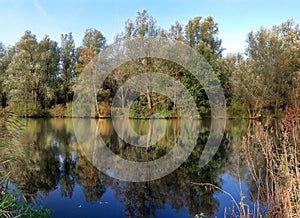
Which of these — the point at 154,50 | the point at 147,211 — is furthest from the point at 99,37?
the point at 147,211

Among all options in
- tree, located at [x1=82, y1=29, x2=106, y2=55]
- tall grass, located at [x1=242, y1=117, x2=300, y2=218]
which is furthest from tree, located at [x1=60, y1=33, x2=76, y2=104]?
tall grass, located at [x1=242, y1=117, x2=300, y2=218]

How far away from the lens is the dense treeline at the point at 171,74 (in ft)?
95.3

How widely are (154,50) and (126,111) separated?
280 inches

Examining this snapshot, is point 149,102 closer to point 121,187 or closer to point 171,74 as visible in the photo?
point 171,74

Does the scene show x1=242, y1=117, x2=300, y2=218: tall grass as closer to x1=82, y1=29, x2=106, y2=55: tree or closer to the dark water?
the dark water

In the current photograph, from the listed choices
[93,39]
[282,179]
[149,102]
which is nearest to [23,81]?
[93,39]

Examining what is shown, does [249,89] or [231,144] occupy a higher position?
[249,89]

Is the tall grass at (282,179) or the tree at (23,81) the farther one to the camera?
the tree at (23,81)

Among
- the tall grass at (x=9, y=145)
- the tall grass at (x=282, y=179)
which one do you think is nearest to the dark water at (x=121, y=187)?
the tall grass at (x=9, y=145)

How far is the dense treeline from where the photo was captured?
95.3 feet

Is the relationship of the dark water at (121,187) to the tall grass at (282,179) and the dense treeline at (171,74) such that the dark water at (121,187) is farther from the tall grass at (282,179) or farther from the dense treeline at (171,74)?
the dense treeline at (171,74)

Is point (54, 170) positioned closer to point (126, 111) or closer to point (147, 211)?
point (147, 211)

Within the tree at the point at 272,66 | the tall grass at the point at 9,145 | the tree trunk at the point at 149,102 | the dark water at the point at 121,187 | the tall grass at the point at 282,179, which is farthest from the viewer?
the tree trunk at the point at 149,102

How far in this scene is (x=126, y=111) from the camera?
97.7ft
